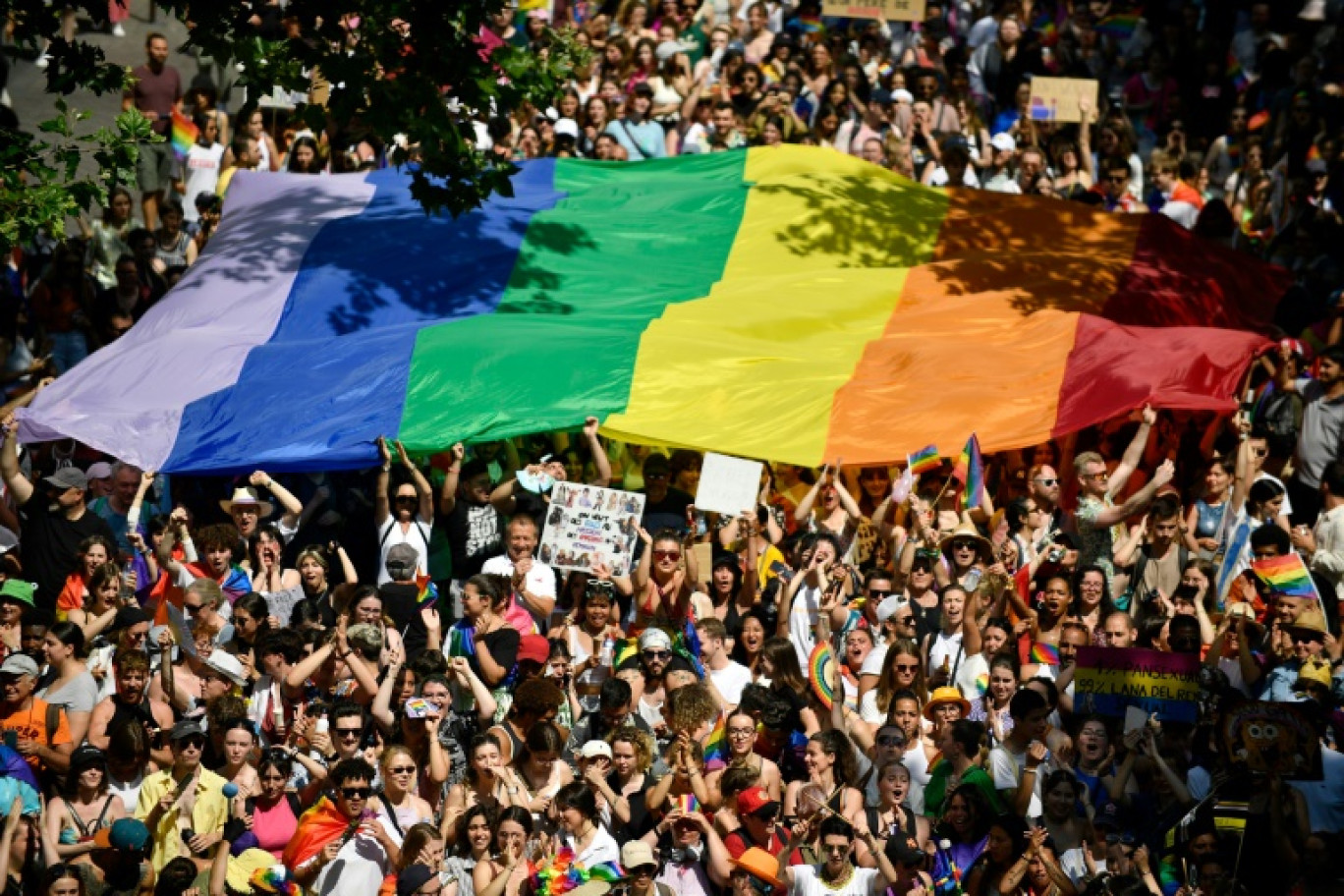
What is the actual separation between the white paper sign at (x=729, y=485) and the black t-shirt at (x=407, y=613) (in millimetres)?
1646

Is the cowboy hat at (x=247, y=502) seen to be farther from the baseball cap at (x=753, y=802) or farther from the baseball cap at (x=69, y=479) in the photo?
the baseball cap at (x=753, y=802)

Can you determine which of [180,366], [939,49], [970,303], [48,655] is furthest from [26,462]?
[939,49]

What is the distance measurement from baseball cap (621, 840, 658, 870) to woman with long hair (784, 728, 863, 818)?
741 millimetres

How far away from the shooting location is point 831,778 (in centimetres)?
1153

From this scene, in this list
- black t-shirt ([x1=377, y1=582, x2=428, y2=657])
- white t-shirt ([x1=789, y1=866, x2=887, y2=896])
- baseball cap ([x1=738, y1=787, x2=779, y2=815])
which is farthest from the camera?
black t-shirt ([x1=377, y1=582, x2=428, y2=657])

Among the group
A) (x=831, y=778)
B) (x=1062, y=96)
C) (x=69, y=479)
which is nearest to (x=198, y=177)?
(x=69, y=479)

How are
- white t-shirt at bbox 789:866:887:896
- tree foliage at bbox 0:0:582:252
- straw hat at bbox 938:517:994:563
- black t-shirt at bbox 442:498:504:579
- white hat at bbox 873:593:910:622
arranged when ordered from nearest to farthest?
white t-shirt at bbox 789:866:887:896 < white hat at bbox 873:593:910:622 < straw hat at bbox 938:517:994:563 < tree foliage at bbox 0:0:582:252 < black t-shirt at bbox 442:498:504:579

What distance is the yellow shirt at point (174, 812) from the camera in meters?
11.7

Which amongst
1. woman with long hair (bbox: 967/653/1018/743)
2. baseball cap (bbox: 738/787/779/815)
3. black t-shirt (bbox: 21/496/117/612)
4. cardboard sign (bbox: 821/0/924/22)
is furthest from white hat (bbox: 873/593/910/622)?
cardboard sign (bbox: 821/0/924/22)

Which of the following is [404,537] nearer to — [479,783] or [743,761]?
[479,783]

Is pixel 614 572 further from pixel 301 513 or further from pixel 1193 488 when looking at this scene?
pixel 1193 488

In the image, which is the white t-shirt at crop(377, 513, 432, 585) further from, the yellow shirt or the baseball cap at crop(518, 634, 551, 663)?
the yellow shirt

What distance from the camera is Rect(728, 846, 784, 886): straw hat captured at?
11180mm

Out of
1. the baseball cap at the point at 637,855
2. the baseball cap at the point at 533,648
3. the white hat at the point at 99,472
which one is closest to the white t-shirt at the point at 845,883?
the baseball cap at the point at 637,855
